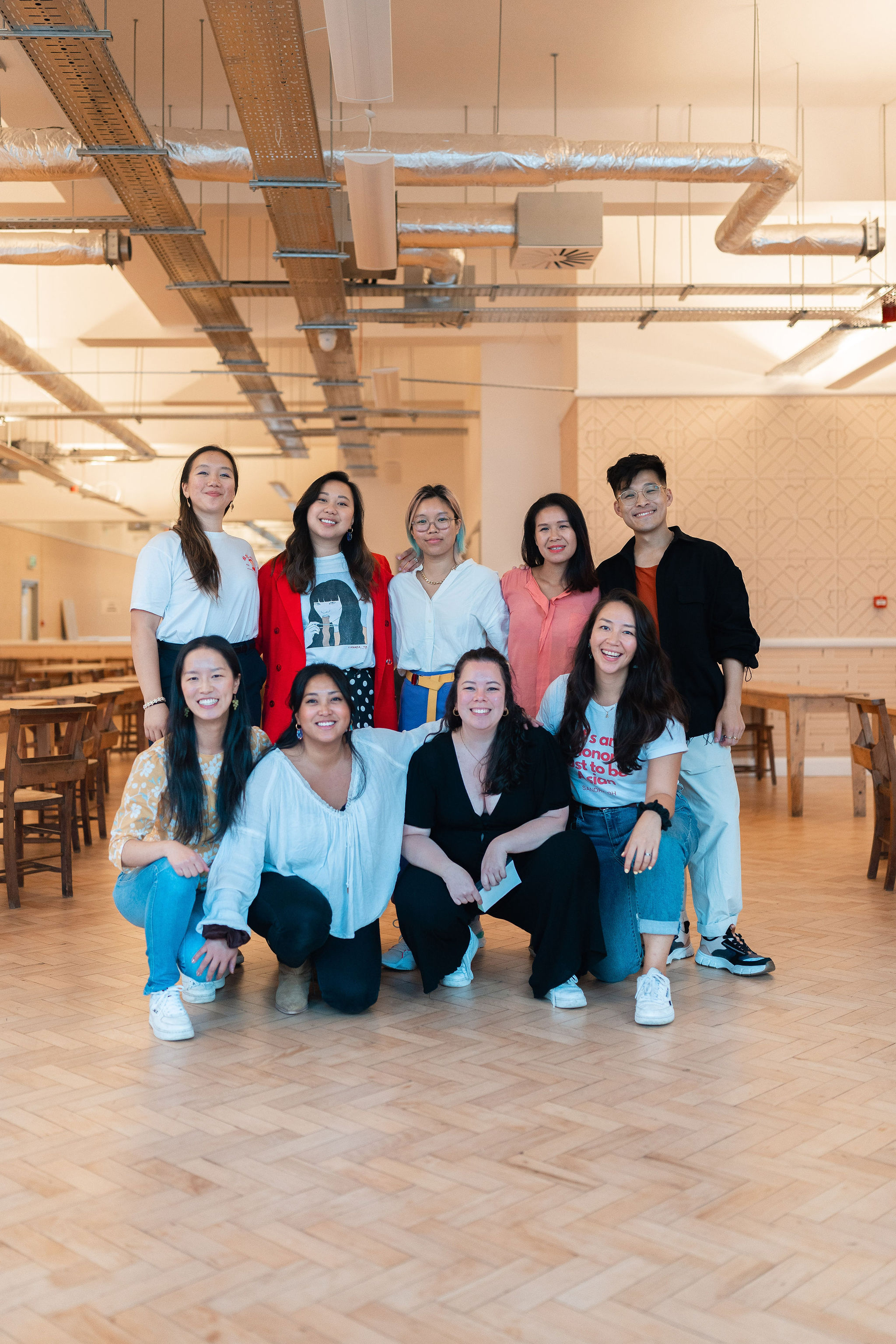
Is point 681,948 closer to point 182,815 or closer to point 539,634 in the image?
point 539,634

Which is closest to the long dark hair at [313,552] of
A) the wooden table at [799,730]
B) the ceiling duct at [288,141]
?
the ceiling duct at [288,141]

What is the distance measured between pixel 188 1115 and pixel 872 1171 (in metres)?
1.36

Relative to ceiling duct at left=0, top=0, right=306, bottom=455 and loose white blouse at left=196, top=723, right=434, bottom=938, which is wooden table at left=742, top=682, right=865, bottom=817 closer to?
loose white blouse at left=196, top=723, right=434, bottom=938

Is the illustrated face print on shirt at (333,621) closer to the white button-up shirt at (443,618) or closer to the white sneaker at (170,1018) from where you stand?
the white button-up shirt at (443,618)

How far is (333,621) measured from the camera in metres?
3.42

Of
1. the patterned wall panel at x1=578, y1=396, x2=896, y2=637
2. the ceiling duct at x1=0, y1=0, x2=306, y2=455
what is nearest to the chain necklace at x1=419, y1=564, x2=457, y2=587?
the ceiling duct at x1=0, y1=0, x2=306, y2=455

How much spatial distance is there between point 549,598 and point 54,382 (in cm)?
792

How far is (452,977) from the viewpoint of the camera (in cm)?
337

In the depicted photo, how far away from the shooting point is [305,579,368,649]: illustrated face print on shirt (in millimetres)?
3416

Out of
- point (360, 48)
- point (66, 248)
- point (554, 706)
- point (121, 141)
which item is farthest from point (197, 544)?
point (66, 248)

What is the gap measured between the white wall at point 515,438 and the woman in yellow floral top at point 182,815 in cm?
826

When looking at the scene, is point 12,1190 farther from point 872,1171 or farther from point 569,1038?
point 872,1171

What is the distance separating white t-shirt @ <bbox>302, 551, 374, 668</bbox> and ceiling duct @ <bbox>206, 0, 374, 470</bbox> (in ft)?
8.02

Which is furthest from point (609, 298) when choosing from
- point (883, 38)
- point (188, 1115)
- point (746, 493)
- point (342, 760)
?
point (188, 1115)
